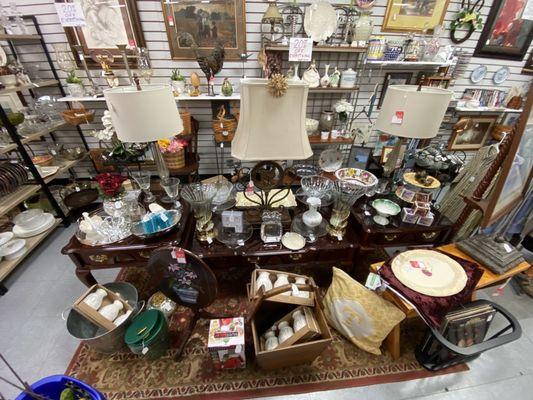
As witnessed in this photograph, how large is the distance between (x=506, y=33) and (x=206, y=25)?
3.53 metres

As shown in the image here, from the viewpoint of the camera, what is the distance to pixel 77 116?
2.47 meters

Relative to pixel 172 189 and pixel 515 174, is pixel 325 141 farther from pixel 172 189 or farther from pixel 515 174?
pixel 172 189

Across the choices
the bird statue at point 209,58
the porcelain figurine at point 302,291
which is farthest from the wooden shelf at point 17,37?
the porcelain figurine at point 302,291

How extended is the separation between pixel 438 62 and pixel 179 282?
11.1 ft

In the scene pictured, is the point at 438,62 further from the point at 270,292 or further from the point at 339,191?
the point at 270,292

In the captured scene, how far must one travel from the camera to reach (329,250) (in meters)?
1.64

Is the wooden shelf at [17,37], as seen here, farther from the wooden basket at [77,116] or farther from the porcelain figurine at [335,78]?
the porcelain figurine at [335,78]

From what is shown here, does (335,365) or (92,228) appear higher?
(92,228)

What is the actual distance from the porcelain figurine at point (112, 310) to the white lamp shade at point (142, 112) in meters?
1.07

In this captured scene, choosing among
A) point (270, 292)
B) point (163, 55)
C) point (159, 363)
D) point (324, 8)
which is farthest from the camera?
point (163, 55)

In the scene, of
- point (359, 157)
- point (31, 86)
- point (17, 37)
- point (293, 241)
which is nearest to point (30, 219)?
point (31, 86)

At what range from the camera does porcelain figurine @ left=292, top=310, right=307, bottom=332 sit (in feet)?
4.38

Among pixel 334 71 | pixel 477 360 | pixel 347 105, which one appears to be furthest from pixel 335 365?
pixel 334 71

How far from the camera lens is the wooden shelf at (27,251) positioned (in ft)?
6.48
